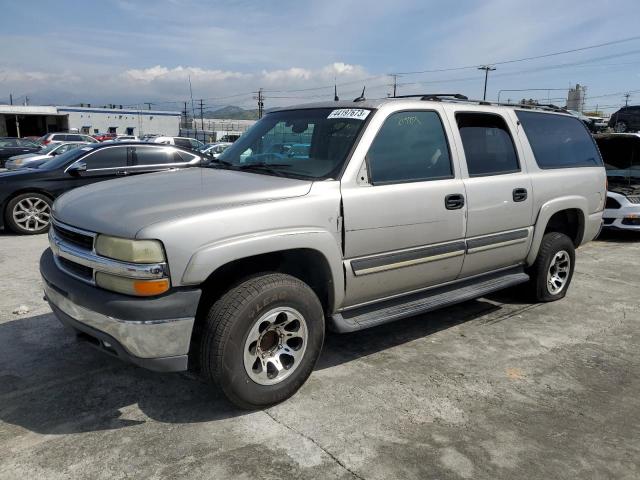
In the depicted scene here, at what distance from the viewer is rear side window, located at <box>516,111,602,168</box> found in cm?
478

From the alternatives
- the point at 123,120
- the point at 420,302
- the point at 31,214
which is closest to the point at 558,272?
the point at 420,302

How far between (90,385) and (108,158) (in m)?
6.34

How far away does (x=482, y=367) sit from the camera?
3754 millimetres

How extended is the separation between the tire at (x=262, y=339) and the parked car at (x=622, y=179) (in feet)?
25.0

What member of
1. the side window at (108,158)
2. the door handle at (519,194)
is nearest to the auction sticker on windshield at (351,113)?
the door handle at (519,194)

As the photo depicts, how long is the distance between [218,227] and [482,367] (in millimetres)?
2244

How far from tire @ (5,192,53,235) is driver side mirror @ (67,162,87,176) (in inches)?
24.9

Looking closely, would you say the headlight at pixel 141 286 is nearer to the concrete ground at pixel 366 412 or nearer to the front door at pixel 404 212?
the concrete ground at pixel 366 412

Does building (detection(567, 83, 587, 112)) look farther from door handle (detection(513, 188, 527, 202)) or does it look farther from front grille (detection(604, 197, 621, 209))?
door handle (detection(513, 188, 527, 202))

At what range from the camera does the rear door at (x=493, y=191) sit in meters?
4.05

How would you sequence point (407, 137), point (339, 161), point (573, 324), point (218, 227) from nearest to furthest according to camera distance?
point (218, 227), point (339, 161), point (407, 137), point (573, 324)

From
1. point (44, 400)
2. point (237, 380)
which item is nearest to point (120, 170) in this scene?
point (44, 400)

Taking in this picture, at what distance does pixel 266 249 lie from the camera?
289 cm

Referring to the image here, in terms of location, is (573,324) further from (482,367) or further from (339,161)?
(339,161)
